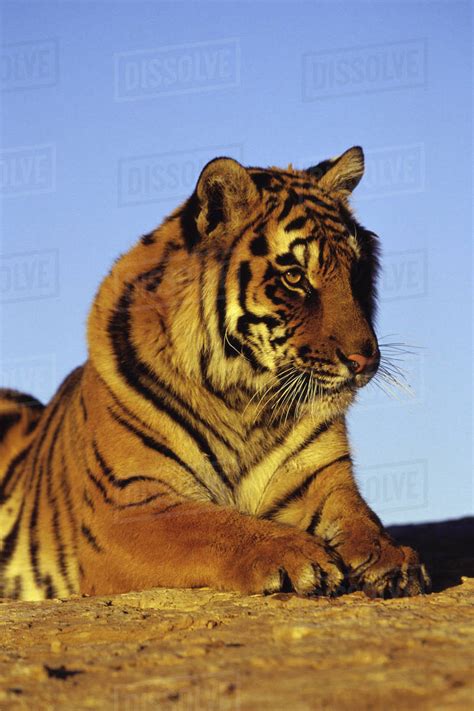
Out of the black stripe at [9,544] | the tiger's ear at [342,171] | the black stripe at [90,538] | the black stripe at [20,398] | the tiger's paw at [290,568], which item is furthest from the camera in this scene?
the black stripe at [20,398]

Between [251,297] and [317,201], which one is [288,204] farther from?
[251,297]

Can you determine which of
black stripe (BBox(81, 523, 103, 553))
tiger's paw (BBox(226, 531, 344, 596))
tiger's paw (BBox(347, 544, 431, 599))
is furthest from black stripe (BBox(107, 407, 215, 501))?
tiger's paw (BBox(347, 544, 431, 599))

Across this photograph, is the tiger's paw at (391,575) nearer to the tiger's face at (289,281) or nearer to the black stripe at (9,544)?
the tiger's face at (289,281)

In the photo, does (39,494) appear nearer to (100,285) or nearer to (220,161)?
(100,285)

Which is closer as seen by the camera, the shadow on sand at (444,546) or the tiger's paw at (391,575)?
the tiger's paw at (391,575)

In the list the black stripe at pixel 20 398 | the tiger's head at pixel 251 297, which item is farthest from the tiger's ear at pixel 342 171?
the black stripe at pixel 20 398

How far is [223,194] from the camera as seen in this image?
3754 mm

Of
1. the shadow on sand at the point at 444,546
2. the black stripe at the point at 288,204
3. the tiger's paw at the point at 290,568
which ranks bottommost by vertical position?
the shadow on sand at the point at 444,546

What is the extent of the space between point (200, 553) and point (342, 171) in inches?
72.5

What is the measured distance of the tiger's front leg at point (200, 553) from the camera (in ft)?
9.63

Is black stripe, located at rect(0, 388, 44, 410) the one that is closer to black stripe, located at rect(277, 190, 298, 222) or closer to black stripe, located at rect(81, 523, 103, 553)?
black stripe, located at rect(81, 523, 103, 553)

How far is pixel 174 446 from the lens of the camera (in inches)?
146

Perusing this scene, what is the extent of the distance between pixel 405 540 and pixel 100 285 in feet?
8.02

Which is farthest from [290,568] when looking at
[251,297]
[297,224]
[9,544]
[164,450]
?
[9,544]
